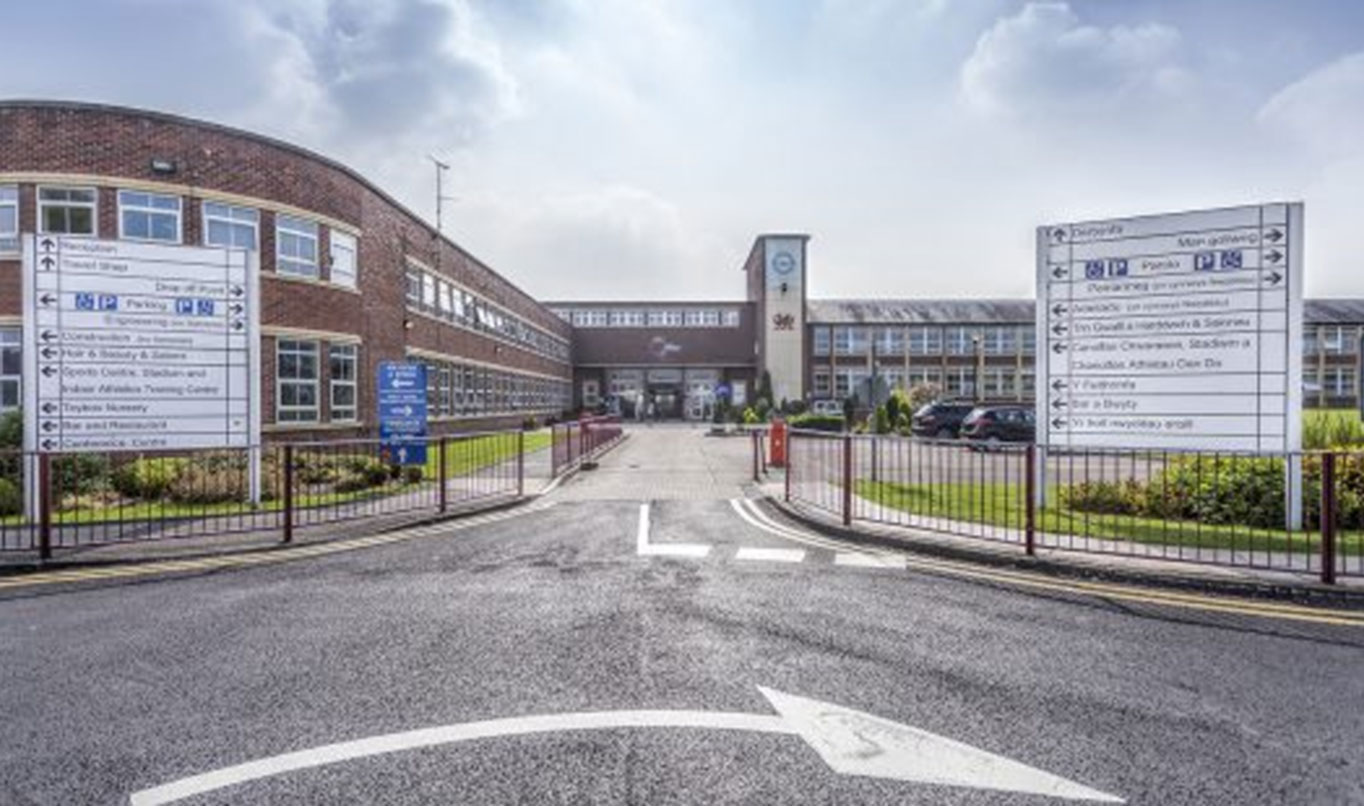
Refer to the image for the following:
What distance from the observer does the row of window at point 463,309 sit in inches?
1179

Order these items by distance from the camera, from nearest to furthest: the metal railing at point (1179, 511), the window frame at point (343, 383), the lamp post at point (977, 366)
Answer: the metal railing at point (1179, 511) → the window frame at point (343, 383) → the lamp post at point (977, 366)

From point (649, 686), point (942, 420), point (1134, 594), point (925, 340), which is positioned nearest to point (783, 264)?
point (925, 340)

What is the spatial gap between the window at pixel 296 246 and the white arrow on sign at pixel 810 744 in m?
21.1

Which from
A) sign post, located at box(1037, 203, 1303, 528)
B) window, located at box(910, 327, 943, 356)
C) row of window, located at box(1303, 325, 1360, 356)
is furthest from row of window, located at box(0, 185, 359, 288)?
row of window, located at box(1303, 325, 1360, 356)

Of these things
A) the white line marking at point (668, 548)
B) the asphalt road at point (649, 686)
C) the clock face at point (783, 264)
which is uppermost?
the clock face at point (783, 264)

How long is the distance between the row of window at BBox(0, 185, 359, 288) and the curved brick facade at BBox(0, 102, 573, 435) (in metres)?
0.13

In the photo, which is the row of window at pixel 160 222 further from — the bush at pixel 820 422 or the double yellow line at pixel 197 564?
the bush at pixel 820 422

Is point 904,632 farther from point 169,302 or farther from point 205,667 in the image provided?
point 169,302

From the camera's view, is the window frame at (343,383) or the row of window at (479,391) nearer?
the window frame at (343,383)

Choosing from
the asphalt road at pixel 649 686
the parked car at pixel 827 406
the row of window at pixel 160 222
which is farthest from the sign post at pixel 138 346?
the parked car at pixel 827 406

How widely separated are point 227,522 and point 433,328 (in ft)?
69.6

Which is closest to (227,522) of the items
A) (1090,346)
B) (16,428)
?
(16,428)

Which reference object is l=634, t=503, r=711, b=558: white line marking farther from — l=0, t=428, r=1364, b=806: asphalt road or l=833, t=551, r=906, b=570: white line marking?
l=833, t=551, r=906, b=570: white line marking

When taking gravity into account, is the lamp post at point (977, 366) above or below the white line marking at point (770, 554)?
above
